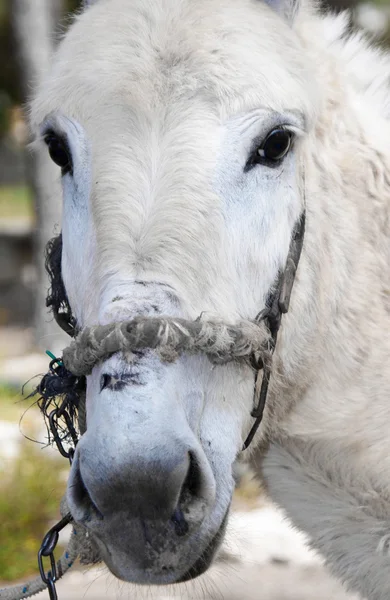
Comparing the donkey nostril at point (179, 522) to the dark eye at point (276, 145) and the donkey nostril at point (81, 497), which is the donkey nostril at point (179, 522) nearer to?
the donkey nostril at point (81, 497)

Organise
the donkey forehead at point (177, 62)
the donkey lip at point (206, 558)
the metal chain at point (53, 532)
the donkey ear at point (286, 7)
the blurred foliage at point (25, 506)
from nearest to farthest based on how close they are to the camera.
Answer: the donkey lip at point (206, 558) < the donkey forehead at point (177, 62) < the metal chain at point (53, 532) < the donkey ear at point (286, 7) < the blurred foliage at point (25, 506)

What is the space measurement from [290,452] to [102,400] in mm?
1021

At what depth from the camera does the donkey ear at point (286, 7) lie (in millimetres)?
2463

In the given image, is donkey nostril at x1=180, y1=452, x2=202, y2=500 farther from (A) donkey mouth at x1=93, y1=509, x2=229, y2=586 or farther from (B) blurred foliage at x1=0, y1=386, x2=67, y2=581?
(B) blurred foliage at x1=0, y1=386, x2=67, y2=581

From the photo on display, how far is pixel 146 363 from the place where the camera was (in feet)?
6.31

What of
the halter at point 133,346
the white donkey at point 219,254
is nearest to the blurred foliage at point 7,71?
the white donkey at point 219,254

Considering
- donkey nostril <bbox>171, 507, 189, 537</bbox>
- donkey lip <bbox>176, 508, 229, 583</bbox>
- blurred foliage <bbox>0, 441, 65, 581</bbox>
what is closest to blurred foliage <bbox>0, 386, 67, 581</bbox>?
blurred foliage <bbox>0, 441, 65, 581</bbox>

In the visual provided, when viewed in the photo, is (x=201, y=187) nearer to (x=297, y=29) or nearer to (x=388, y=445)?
(x=297, y=29)

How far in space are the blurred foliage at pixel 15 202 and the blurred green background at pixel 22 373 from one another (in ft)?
0.07

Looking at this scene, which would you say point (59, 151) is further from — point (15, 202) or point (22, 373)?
point (15, 202)

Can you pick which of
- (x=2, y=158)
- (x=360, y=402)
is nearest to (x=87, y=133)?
(x=360, y=402)

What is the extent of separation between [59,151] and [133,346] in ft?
2.56

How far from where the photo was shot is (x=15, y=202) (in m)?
16.3

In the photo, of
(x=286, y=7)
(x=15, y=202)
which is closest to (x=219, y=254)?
(x=286, y=7)
